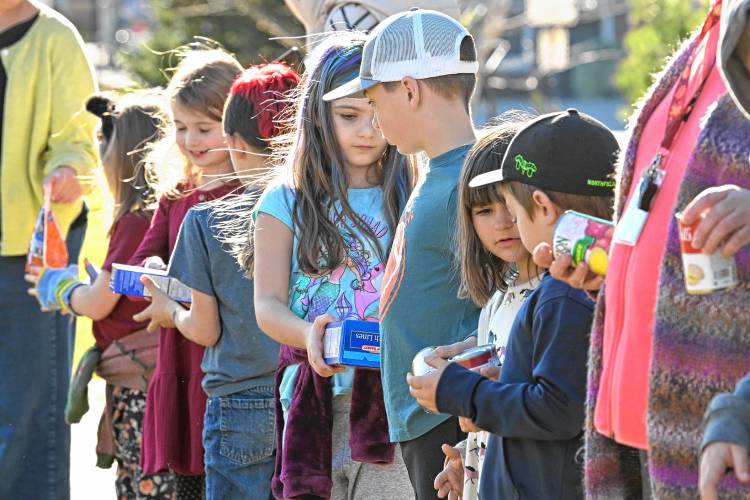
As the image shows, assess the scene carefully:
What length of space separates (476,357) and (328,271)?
926mm

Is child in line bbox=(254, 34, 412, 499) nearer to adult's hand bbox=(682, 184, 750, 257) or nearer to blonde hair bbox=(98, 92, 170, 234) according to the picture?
blonde hair bbox=(98, 92, 170, 234)

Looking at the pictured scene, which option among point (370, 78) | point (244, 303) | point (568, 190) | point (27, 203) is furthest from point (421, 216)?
point (27, 203)

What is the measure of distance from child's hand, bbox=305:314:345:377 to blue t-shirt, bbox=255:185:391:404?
0.22m

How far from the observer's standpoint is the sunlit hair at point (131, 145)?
5316 millimetres

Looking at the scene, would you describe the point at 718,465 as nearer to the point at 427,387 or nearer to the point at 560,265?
the point at 560,265

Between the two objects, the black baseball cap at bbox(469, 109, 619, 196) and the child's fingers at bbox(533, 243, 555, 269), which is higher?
the black baseball cap at bbox(469, 109, 619, 196)

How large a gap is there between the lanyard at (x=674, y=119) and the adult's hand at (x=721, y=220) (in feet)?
0.88

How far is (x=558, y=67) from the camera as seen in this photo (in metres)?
32.1

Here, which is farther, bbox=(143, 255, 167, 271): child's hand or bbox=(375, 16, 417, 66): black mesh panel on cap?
bbox=(143, 255, 167, 271): child's hand

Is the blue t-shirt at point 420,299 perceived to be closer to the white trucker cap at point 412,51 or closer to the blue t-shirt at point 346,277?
the white trucker cap at point 412,51

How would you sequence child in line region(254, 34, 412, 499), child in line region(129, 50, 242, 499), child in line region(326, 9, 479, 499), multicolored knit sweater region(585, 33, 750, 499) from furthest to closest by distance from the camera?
child in line region(129, 50, 242, 499) → child in line region(254, 34, 412, 499) → child in line region(326, 9, 479, 499) → multicolored knit sweater region(585, 33, 750, 499)

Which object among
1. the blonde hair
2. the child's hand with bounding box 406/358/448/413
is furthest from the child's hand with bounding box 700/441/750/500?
the blonde hair

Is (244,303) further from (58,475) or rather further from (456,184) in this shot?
(58,475)

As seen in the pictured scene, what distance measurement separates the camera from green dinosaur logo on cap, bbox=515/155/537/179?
9.74ft
